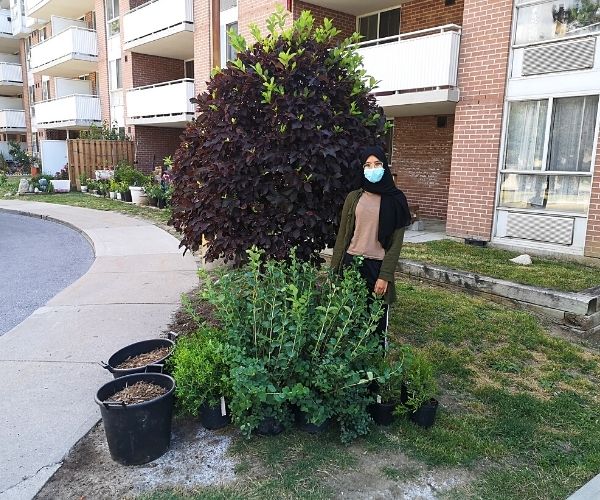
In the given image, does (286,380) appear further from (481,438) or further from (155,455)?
(481,438)

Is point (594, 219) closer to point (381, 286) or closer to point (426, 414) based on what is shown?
point (381, 286)

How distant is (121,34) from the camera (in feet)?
69.8

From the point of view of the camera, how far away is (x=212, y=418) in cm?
337

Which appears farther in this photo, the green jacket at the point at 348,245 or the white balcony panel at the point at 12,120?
the white balcony panel at the point at 12,120

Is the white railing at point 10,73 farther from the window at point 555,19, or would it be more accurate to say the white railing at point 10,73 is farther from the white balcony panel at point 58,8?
the window at point 555,19

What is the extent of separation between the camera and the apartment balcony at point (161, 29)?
57.8 feet

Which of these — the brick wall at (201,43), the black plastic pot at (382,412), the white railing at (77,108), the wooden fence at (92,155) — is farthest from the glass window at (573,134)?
the white railing at (77,108)

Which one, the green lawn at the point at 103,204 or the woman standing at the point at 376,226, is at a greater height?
the woman standing at the point at 376,226

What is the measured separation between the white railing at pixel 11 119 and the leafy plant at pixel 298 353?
123 ft

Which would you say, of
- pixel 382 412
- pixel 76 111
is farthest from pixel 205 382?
pixel 76 111

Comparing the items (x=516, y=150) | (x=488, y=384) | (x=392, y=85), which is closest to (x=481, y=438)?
(x=488, y=384)

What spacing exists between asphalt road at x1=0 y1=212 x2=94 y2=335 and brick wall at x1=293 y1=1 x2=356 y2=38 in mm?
7703

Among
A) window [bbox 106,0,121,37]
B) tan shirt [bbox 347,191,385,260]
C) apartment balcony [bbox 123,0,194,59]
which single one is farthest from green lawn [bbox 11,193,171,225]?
tan shirt [bbox 347,191,385,260]

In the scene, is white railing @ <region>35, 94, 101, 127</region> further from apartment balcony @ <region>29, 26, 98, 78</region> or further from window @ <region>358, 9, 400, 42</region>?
window @ <region>358, 9, 400, 42</region>
